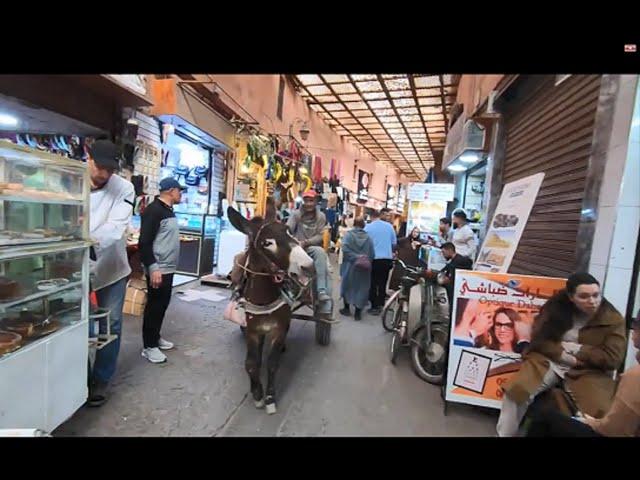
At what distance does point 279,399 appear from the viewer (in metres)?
2.81

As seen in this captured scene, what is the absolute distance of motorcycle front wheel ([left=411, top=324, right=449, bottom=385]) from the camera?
10.7ft

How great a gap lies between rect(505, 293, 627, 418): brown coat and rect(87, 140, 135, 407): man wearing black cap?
3.00 metres

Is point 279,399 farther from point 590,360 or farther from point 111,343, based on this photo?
point 590,360

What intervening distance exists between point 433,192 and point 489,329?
6622 mm

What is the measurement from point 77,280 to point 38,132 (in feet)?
11.7

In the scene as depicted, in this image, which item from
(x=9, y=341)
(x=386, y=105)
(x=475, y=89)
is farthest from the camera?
(x=386, y=105)

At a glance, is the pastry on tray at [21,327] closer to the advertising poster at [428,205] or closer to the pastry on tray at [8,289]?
the pastry on tray at [8,289]

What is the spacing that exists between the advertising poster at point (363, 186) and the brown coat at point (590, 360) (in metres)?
15.6

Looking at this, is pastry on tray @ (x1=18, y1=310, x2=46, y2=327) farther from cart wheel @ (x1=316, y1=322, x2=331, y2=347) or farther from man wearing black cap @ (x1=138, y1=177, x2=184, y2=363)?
cart wheel @ (x1=316, y1=322, x2=331, y2=347)

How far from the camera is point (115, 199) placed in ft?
8.21

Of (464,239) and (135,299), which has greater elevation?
(464,239)

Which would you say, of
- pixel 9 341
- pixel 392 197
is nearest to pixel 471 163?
pixel 9 341
